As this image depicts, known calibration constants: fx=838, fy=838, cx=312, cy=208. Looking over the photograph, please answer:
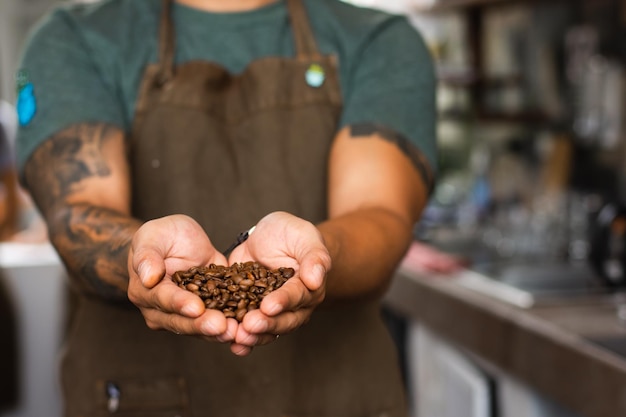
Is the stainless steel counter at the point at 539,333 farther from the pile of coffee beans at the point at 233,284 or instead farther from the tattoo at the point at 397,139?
the pile of coffee beans at the point at 233,284

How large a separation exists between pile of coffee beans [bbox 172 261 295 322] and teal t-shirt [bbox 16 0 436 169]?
0.52m

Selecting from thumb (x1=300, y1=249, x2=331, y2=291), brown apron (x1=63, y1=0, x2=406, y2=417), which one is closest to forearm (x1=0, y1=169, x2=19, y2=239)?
brown apron (x1=63, y1=0, x2=406, y2=417)

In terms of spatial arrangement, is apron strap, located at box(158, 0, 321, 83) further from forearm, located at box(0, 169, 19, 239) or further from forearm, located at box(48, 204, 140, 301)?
forearm, located at box(0, 169, 19, 239)

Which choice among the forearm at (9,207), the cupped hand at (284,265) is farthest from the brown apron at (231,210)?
the forearm at (9,207)

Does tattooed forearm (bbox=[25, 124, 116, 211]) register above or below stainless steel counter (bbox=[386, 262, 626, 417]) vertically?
above

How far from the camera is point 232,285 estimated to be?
94 centimetres

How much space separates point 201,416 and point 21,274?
2.21 m

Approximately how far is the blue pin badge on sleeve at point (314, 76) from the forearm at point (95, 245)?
1.41 feet

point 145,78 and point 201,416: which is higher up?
point 145,78

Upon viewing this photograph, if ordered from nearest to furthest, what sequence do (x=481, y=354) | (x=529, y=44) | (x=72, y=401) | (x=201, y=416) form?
(x=201, y=416) → (x=72, y=401) → (x=481, y=354) → (x=529, y=44)

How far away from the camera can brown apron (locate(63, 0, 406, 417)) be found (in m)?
1.38

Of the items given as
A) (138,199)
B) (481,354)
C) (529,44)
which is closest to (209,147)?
(138,199)

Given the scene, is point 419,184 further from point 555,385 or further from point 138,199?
point 555,385

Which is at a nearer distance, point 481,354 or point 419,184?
point 419,184
